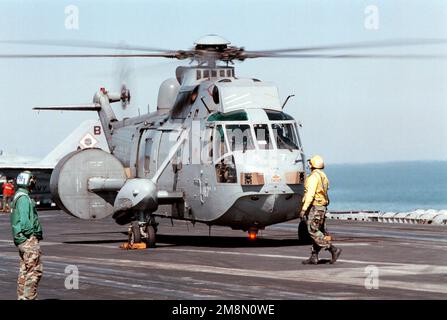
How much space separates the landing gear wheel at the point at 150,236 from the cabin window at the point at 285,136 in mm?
4376

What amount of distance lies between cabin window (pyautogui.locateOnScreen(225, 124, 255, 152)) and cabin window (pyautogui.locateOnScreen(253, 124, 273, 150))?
183mm

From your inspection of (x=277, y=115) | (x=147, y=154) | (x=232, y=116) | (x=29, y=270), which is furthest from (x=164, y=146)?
(x=29, y=270)

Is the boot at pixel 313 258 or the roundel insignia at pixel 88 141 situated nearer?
the boot at pixel 313 258

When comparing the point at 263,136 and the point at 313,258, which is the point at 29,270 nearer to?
the point at 313,258

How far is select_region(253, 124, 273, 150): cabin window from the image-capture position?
27.7 m

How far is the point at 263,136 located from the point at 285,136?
0.66 m

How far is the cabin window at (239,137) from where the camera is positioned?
27.7m

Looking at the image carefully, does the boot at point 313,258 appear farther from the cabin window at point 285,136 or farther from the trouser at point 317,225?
the cabin window at point 285,136

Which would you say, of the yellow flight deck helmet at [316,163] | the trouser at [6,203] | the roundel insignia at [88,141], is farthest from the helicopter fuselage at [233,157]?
the roundel insignia at [88,141]

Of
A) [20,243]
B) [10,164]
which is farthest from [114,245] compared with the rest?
[10,164]

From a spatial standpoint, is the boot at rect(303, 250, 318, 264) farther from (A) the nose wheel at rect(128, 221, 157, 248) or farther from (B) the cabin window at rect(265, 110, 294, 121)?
(A) the nose wheel at rect(128, 221, 157, 248)

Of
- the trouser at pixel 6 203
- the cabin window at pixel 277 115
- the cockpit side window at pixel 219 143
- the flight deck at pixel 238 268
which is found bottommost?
the trouser at pixel 6 203

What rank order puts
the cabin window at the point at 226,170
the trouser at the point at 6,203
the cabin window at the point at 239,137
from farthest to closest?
the trouser at the point at 6,203
the cabin window at the point at 239,137
the cabin window at the point at 226,170

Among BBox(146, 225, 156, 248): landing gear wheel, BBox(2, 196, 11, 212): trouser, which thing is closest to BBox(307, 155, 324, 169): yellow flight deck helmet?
BBox(146, 225, 156, 248): landing gear wheel
